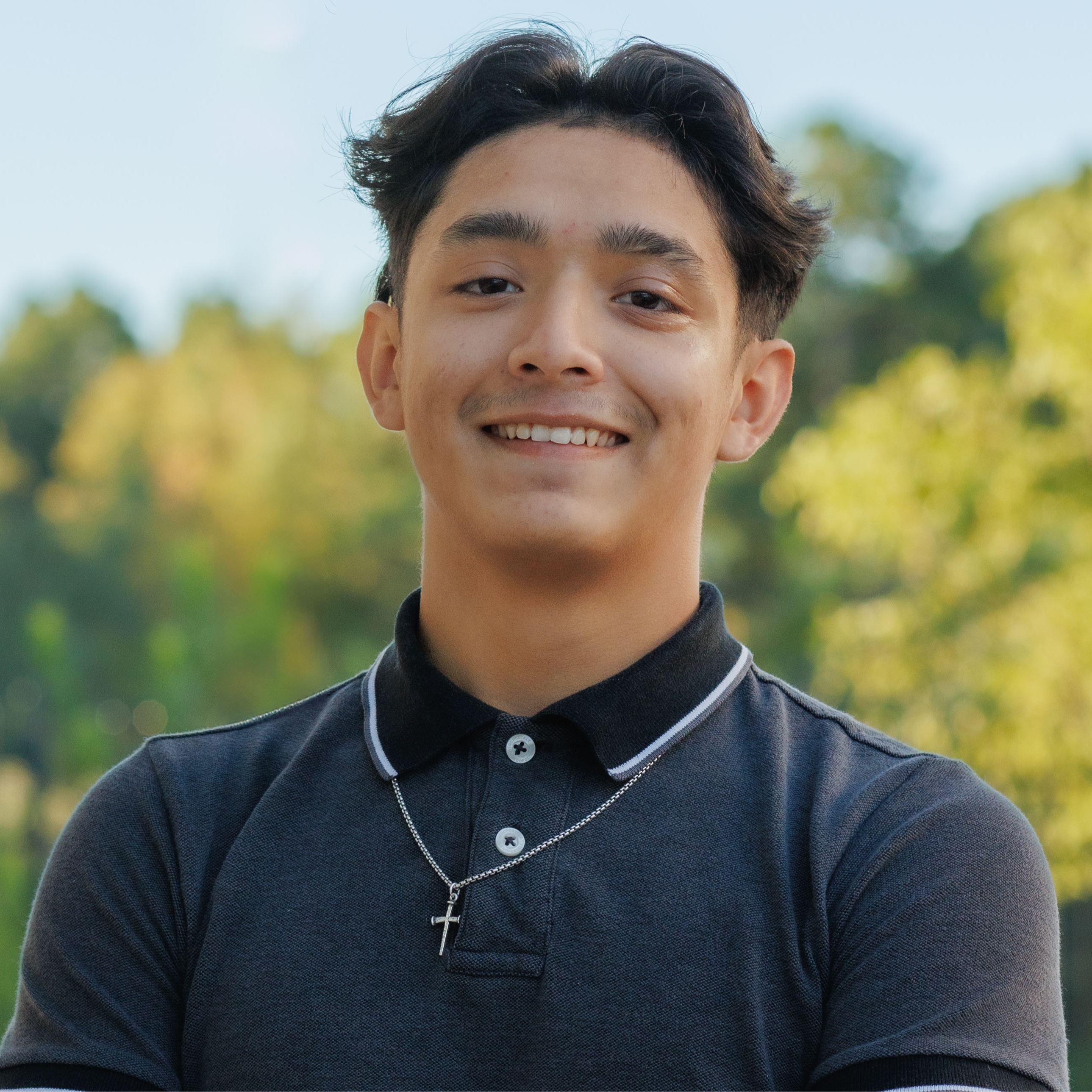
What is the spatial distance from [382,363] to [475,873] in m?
0.68

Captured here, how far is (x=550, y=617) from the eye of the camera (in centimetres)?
154

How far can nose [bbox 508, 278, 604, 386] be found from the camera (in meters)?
1.44

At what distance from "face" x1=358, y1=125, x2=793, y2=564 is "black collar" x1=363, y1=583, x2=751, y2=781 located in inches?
5.3

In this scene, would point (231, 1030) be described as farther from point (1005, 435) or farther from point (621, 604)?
point (1005, 435)

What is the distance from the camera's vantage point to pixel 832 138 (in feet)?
65.5

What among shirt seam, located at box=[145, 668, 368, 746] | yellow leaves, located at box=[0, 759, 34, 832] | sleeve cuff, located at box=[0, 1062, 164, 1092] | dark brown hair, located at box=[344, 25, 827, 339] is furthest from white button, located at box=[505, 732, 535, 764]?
yellow leaves, located at box=[0, 759, 34, 832]

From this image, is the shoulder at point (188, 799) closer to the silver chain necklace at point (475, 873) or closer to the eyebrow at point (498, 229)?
the silver chain necklace at point (475, 873)

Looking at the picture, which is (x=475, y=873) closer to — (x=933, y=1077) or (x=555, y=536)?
(x=555, y=536)

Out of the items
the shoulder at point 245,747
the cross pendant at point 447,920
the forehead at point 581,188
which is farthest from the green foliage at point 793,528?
the cross pendant at point 447,920

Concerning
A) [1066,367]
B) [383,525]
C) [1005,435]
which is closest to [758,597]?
[383,525]

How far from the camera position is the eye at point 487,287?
1.52m

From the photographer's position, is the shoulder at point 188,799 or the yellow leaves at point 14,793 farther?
the yellow leaves at point 14,793

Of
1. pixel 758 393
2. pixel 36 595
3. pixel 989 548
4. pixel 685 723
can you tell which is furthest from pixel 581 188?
pixel 36 595

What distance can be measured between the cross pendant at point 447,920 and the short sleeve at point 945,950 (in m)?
0.36
